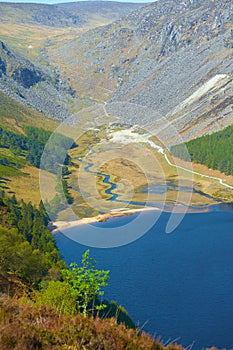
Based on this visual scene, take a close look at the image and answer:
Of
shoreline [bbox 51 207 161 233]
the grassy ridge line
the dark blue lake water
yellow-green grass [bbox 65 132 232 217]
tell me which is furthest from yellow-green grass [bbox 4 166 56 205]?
the grassy ridge line

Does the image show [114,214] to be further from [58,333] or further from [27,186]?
[58,333]

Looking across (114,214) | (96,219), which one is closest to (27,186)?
(96,219)

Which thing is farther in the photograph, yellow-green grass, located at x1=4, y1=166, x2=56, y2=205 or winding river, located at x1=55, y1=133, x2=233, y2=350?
yellow-green grass, located at x1=4, y1=166, x2=56, y2=205

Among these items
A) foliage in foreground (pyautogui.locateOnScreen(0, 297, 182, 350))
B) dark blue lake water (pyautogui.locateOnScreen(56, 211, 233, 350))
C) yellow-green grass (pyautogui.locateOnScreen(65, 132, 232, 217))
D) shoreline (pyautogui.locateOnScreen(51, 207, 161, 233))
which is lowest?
foliage in foreground (pyautogui.locateOnScreen(0, 297, 182, 350))

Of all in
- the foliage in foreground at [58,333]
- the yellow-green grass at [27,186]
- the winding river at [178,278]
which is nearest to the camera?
the foliage in foreground at [58,333]

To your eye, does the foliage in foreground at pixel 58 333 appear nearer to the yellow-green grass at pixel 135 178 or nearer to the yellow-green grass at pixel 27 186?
the yellow-green grass at pixel 135 178

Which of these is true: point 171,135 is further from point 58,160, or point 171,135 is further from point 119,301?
point 119,301

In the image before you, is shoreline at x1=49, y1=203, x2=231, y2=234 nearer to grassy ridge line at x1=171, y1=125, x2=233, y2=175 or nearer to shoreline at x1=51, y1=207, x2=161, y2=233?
shoreline at x1=51, y1=207, x2=161, y2=233

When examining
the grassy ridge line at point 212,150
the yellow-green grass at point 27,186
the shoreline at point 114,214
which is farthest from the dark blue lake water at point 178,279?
the grassy ridge line at point 212,150
